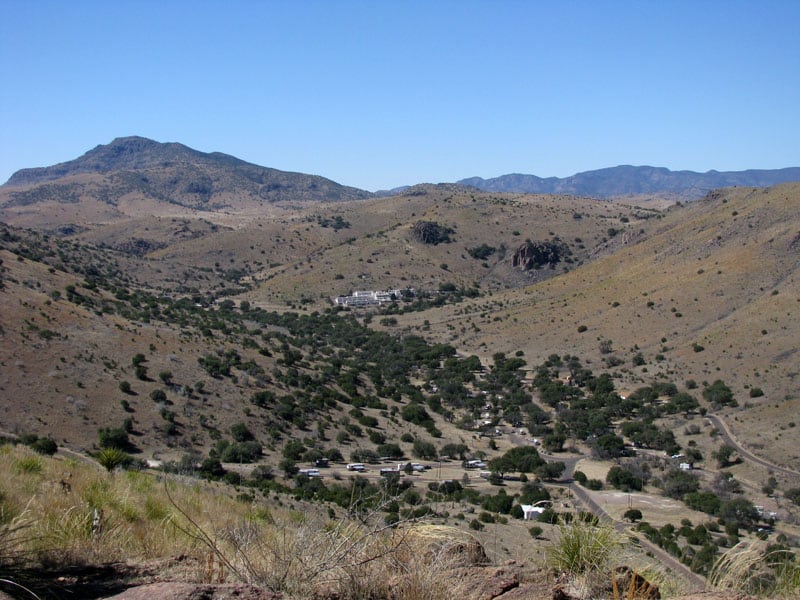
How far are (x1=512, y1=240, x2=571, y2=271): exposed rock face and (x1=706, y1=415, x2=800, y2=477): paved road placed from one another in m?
59.9

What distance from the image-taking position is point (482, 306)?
275 ft

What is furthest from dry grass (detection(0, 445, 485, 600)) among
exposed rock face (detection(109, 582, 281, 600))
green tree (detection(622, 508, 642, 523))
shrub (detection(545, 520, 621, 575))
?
green tree (detection(622, 508, 642, 523))

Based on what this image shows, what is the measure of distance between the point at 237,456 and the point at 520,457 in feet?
49.7

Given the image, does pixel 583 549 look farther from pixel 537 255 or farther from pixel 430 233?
pixel 430 233

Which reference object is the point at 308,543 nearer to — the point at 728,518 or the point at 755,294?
the point at 728,518

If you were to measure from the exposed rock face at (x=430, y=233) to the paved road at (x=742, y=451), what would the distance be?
73989 millimetres

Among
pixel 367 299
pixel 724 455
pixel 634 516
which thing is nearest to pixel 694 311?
pixel 724 455

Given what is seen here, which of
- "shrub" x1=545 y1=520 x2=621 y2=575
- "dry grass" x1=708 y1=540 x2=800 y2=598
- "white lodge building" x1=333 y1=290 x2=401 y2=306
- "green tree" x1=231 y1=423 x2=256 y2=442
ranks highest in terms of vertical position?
"shrub" x1=545 y1=520 x2=621 y2=575

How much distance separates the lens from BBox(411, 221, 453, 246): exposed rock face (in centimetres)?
11344

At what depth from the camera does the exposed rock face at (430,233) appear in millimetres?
113438

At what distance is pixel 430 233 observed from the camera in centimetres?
11381

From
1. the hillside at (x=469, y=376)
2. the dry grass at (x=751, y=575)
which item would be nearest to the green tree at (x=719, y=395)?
the hillside at (x=469, y=376)

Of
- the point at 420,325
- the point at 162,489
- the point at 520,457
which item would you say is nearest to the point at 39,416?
the point at 520,457

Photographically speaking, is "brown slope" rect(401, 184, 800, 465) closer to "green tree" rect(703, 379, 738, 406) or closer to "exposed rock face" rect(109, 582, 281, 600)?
"green tree" rect(703, 379, 738, 406)
